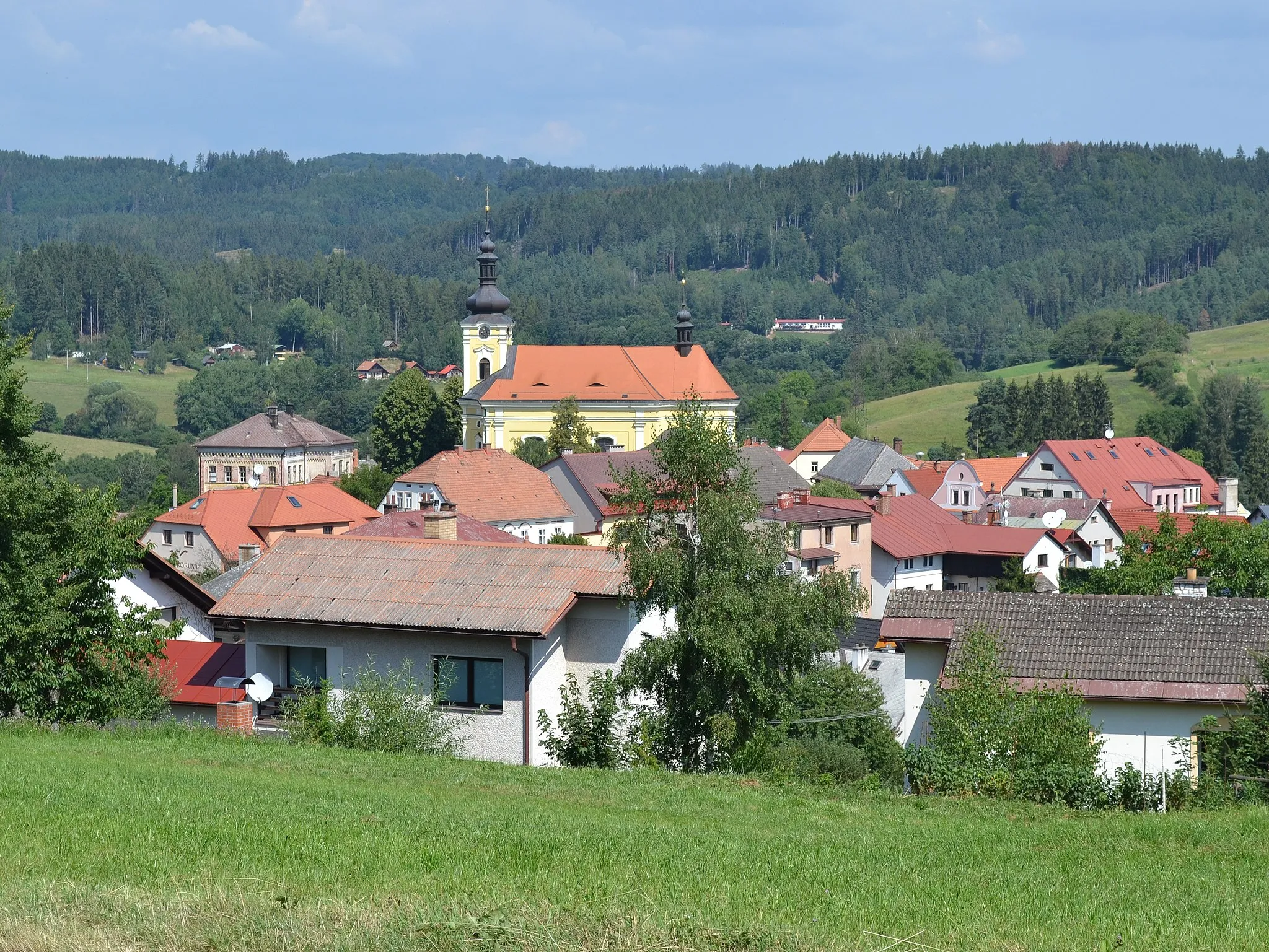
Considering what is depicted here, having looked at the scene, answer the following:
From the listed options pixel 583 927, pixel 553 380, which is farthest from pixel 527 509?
pixel 583 927

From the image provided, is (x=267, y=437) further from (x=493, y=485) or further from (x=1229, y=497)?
(x=1229, y=497)

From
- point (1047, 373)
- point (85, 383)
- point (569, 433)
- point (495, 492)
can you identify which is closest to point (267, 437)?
point (569, 433)

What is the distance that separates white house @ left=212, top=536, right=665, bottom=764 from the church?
62.0m

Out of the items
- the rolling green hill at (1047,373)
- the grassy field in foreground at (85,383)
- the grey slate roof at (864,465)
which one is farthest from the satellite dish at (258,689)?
the grassy field in foreground at (85,383)

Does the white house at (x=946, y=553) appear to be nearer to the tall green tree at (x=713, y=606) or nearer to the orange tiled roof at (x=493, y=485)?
the orange tiled roof at (x=493, y=485)

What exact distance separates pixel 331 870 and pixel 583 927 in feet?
7.13

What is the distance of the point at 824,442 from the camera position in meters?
98.9

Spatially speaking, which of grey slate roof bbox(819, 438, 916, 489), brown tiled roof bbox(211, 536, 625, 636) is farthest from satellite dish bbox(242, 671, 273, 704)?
grey slate roof bbox(819, 438, 916, 489)

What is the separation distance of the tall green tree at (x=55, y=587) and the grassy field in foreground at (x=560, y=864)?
2.96 meters

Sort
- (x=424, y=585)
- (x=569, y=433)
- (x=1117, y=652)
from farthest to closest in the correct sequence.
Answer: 1. (x=569, y=433)
2. (x=424, y=585)
3. (x=1117, y=652)

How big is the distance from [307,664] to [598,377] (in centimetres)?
7038

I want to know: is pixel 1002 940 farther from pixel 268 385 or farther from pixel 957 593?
pixel 268 385

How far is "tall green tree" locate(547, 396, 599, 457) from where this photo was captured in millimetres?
79500

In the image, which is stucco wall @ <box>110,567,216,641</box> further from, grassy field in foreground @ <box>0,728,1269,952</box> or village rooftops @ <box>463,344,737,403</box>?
village rooftops @ <box>463,344,737,403</box>
